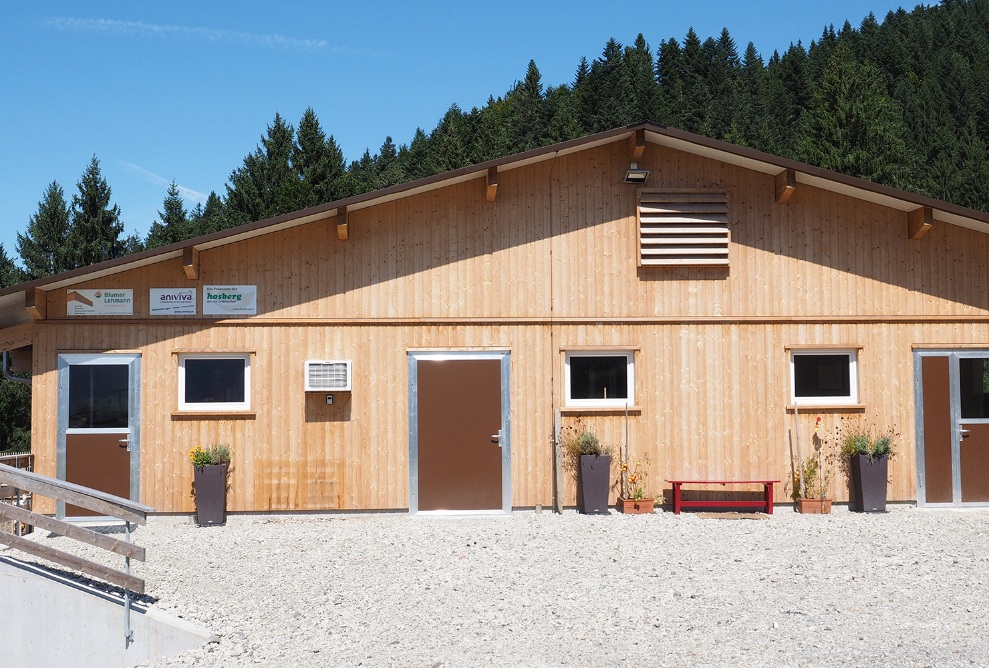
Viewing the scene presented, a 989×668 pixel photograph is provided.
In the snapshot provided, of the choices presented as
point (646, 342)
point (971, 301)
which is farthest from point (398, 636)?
point (971, 301)

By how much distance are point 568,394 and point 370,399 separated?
102 inches

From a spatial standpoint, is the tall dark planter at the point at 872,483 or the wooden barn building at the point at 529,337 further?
the tall dark planter at the point at 872,483

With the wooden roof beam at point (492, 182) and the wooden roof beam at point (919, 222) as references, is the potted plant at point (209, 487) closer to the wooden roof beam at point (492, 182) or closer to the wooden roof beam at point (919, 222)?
the wooden roof beam at point (492, 182)

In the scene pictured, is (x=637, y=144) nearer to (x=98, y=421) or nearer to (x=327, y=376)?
(x=327, y=376)

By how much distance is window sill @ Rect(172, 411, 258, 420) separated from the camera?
11.2 metres

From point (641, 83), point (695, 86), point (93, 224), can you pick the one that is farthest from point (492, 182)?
point (695, 86)

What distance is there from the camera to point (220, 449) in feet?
36.5

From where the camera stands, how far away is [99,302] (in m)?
11.2

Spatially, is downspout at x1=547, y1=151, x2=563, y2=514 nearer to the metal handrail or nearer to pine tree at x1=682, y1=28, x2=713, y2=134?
the metal handrail

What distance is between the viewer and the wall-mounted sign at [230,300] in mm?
11391

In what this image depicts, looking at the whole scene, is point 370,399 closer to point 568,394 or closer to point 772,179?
point 568,394

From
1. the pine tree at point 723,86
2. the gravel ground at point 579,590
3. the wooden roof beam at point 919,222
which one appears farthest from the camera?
the pine tree at point 723,86

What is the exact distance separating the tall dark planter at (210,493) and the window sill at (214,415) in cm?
66

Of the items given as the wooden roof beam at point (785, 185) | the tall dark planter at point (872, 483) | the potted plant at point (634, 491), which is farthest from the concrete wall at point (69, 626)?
the wooden roof beam at point (785, 185)
